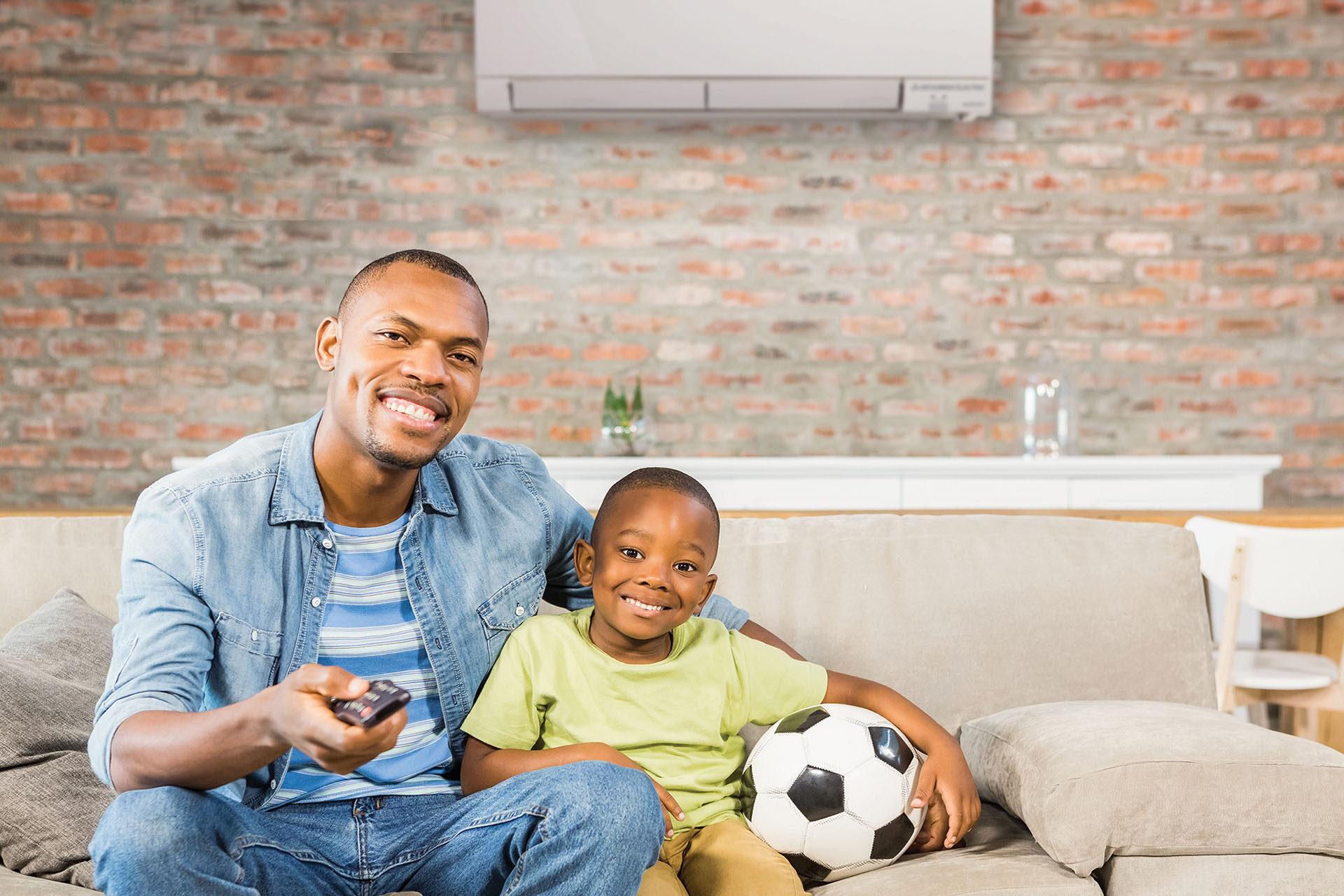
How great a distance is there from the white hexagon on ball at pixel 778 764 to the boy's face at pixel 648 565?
20cm

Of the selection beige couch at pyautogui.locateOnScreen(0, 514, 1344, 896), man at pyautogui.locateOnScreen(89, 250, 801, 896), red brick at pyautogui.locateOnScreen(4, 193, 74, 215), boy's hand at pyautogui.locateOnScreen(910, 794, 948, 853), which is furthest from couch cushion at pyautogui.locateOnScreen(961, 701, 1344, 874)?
red brick at pyautogui.locateOnScreen(4, 193, 74, 215)

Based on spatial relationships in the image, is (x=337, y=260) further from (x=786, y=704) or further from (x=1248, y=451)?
(x=1248, y=451)

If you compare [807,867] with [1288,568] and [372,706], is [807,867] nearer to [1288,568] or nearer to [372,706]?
[372,706]

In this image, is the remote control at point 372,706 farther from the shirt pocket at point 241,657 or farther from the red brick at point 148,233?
the red brick at point 148,233

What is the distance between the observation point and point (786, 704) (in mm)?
1472

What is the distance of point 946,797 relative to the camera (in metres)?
1.35

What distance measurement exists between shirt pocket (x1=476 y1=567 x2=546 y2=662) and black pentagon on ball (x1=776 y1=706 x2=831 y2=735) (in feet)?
1.24

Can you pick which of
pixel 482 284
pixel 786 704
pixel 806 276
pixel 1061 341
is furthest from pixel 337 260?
pixel 786 704

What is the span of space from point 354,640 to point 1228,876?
111cm

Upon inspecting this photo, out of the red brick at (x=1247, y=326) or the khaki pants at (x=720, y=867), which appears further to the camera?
the red brick at (x=1247, y=326)

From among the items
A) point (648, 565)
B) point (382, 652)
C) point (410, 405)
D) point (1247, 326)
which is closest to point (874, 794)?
point (648, 565)

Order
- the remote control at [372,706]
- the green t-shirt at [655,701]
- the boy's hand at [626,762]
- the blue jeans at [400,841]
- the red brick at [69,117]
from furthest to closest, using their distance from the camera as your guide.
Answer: the red brick at [69,117]
the green t-shirt at [655,701]
the boy's hand at [626,762]
the blue jeans at [400,841]
the remote control at [372,706]

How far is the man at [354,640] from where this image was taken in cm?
104

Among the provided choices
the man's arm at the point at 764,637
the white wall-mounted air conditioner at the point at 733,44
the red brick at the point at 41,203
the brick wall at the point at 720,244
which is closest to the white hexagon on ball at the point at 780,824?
the man's arm at the point at 764,637
